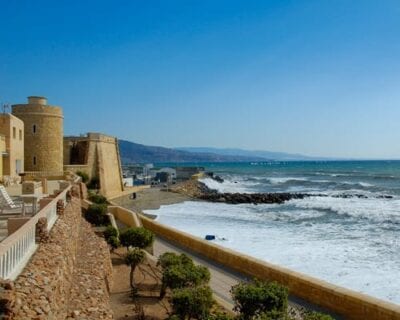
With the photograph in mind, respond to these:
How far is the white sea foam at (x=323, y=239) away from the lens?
13484mm

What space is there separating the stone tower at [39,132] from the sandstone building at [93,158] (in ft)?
14.5

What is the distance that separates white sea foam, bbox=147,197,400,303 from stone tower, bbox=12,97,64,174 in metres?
7.52

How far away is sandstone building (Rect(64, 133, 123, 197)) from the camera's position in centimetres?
3281

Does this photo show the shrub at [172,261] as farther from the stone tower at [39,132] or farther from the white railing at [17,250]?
the stone tower at [39,132]

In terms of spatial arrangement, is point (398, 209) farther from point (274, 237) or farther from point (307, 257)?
point (307, 257)

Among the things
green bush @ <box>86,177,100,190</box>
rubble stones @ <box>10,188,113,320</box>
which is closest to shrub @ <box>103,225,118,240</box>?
rubble stones @ <box>10,188,113,320</box>

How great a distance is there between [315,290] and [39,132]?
67.3 feet

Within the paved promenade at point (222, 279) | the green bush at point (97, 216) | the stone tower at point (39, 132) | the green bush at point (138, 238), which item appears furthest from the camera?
the stone tower at point (39, 132)

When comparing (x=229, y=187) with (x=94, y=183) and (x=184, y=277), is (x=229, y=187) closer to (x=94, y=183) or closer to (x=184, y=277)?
(x=94, y=183)

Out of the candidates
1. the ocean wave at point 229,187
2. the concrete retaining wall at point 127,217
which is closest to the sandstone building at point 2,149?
the concrete retaining wall at point 127,217

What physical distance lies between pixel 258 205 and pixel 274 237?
1999cm

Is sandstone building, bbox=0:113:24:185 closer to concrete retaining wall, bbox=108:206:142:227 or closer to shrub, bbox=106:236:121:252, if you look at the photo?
concrete retaining wall, bbox=108:206:142:227

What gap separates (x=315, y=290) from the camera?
9359mm

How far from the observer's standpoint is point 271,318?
226 inches
